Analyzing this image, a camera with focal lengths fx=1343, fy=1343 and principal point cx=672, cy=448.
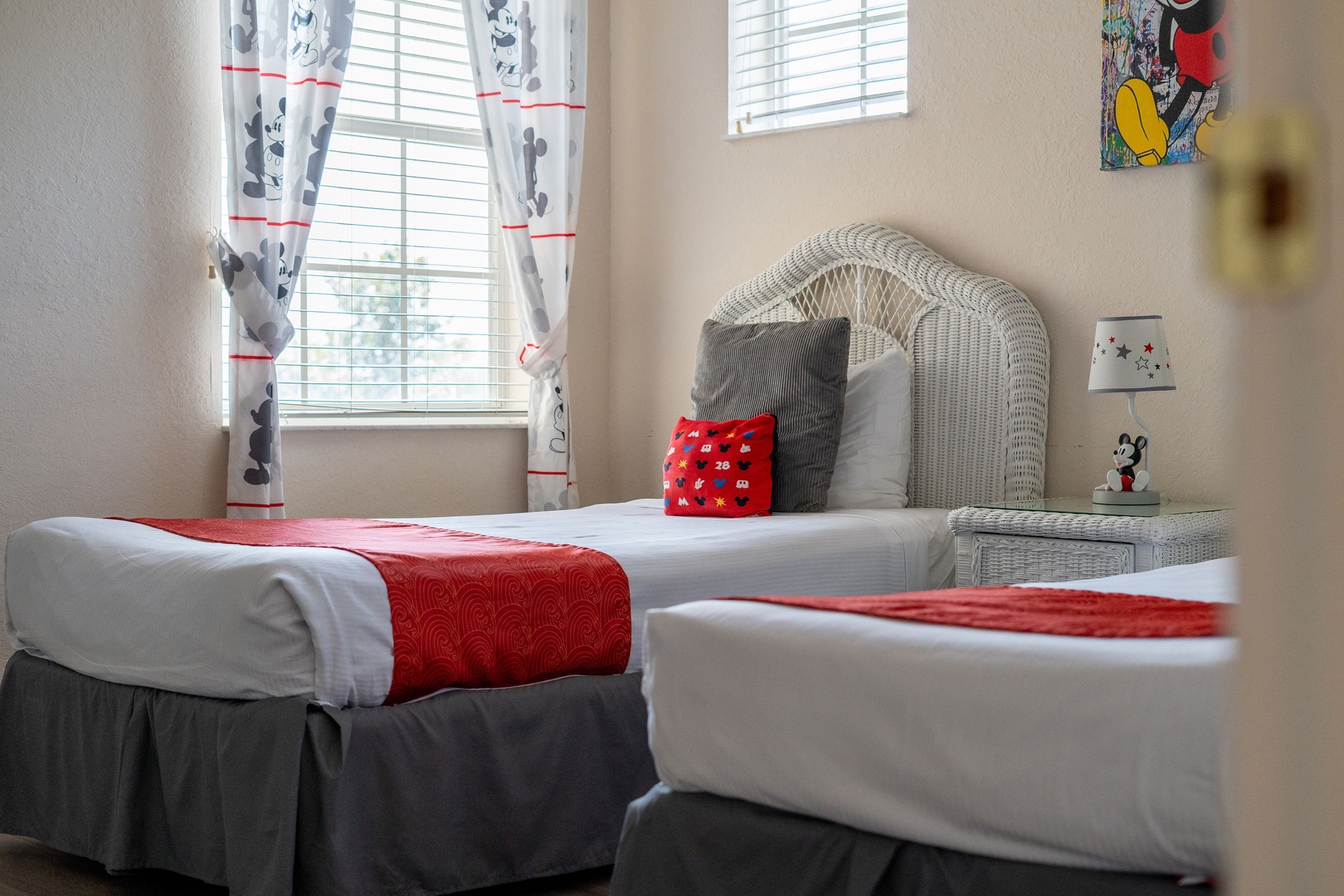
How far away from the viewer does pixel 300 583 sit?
2.29 m

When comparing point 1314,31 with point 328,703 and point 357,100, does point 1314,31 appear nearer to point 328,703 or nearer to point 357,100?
point 328,703

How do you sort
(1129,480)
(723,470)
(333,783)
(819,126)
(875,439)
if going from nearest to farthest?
1. (333,783)
2. (1129,480)
3. (723,470)
4. (875,439)
5. (819,126)

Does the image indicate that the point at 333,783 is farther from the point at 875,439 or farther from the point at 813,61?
the point at 813,61

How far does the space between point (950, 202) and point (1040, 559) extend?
131 cm

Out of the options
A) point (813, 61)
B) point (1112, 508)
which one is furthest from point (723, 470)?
point (813, 61)

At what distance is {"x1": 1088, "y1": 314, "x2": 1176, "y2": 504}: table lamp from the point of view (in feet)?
10.4

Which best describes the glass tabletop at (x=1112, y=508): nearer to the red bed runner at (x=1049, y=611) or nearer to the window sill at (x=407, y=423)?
the red bed runner at (x=1049, y=611)

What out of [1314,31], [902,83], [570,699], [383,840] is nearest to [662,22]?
[902,83]

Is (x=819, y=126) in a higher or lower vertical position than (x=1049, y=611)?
higher

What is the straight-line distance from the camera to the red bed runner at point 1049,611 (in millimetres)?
1622

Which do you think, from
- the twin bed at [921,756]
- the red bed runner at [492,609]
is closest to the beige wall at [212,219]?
the red bed runner at [492,609]

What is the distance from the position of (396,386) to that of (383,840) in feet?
7.81

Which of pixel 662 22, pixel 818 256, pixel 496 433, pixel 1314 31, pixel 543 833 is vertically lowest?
pixel 543 833

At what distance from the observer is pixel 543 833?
2543 mm
